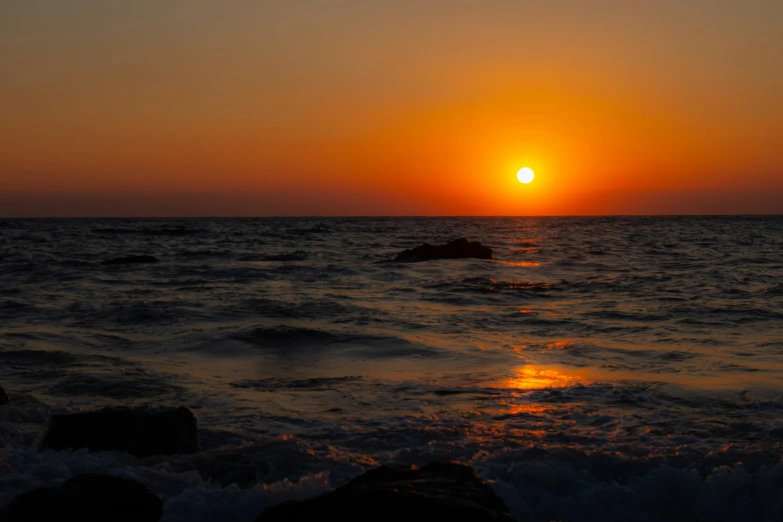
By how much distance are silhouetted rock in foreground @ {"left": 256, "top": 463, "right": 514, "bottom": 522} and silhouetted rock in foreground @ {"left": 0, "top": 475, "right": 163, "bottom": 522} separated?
79cm

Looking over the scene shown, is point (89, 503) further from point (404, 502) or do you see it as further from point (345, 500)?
point (404, 502)

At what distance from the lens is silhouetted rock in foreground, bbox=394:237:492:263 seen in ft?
83.7

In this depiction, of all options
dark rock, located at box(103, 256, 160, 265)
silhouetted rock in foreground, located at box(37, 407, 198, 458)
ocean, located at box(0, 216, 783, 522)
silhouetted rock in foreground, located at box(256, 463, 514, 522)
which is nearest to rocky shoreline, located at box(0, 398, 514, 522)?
silhouetted rock in foreground, located at box(256, 463, 514, 522)

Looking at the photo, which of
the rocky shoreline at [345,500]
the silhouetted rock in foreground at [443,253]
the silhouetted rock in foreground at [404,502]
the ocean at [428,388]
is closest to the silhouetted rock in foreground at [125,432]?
the ocean at [428,388]

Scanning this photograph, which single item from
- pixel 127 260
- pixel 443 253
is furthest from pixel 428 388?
pixel 127 260

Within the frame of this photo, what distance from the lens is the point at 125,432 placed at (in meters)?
5.39

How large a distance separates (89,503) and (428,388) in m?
3.98

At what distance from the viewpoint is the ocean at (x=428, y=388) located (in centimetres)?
486

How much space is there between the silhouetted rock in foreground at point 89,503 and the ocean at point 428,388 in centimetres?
17

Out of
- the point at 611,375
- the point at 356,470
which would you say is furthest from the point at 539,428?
the point at 611,375

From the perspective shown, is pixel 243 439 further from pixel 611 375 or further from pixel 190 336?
pixel 190 336

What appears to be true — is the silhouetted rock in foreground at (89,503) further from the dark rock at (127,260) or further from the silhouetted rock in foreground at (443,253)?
the silhouetted rock in foreground at (443,253)

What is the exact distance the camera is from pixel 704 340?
10.1m

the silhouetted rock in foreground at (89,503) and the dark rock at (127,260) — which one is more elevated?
the dark rock at (127,260)
